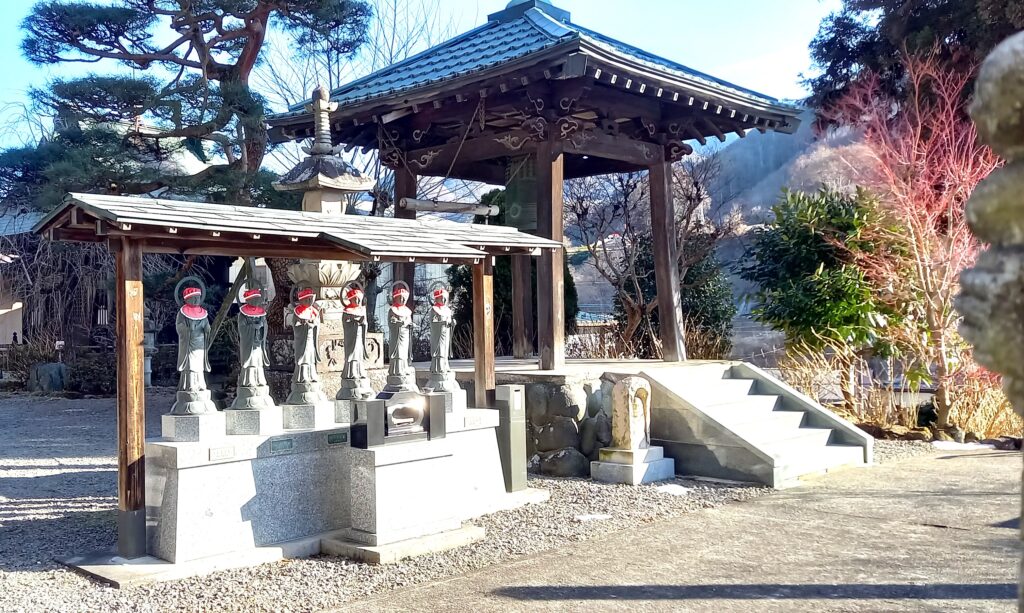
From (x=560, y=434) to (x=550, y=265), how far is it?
192 cm

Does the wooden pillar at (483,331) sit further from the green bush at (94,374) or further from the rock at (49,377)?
the rock at (49,377)

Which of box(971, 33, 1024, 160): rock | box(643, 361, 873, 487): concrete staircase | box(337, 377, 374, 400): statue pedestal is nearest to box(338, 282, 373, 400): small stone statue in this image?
Answer: box(337, 377, 374, 400): statue pedestal

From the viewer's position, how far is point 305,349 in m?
6.54

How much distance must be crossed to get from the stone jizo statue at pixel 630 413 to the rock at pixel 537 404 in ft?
2.68

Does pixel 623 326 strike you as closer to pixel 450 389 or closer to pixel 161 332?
pixel 450 389

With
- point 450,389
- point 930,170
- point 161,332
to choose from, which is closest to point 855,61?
point 930,170

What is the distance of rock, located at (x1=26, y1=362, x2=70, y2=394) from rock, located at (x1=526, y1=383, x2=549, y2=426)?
1303 cm

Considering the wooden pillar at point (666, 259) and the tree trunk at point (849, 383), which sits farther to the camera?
the tree trunk at point (849, 383)

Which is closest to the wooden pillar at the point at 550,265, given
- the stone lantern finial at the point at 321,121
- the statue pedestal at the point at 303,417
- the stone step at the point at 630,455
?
the stone step at the point at 630,455

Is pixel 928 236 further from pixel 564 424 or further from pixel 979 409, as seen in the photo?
pixel 564 424

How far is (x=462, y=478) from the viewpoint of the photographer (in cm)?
681

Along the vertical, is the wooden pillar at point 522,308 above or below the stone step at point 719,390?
above

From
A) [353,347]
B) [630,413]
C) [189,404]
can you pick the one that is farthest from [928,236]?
[189,404]

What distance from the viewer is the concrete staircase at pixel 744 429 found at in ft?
26.8
